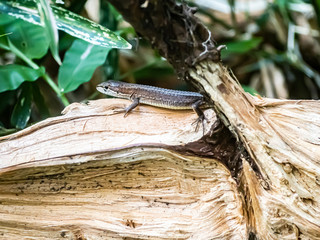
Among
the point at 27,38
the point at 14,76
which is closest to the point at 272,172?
the point at 14,76

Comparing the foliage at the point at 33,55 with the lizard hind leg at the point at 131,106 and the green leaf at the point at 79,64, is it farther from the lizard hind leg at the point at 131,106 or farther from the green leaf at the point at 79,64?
the lizard hind leg at the point at 131,106

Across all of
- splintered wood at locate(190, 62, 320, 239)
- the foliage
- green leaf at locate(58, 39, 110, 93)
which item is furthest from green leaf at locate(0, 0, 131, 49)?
splintered wood at locate(190, 62, 320, 239)

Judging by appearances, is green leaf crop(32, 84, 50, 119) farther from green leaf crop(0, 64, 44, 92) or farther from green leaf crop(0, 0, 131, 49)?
green leaf crop(0, 0, 131, 49)

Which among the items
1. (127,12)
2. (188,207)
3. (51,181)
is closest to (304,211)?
(188,207)

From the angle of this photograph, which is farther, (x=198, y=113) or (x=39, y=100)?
(x=39, y=100)

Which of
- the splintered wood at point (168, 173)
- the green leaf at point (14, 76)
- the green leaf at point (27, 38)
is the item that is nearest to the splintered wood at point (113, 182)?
the splintered wood at point (168, 173)

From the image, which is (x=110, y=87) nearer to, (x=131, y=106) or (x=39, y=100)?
(x=39, y=100)

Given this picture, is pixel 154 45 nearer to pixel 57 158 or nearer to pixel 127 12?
pixel 127 12
